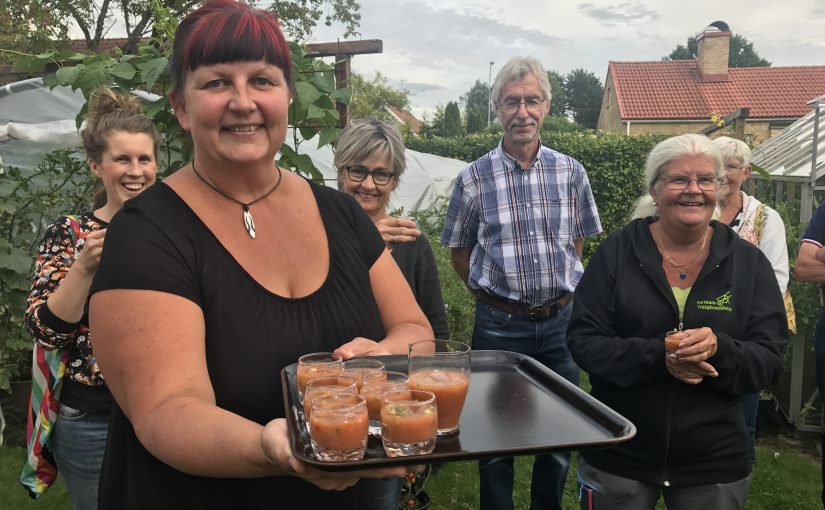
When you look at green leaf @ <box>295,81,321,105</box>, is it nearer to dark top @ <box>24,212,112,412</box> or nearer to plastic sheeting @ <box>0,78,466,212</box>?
plastic sheeting @ <box>0,78,466,212</box>

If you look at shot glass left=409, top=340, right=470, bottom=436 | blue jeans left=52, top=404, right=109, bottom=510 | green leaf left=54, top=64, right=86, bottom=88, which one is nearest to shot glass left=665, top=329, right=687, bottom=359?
shot glass left=409, top=340, right=470, bottom=436

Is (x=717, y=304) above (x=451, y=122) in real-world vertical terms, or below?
below

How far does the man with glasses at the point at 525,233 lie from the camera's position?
13.2ft

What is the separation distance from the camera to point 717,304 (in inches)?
107

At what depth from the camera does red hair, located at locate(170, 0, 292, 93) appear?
155 cm

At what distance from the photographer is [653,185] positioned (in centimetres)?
308

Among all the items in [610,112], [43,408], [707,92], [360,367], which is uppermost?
[707,92]

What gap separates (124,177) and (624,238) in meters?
2.21

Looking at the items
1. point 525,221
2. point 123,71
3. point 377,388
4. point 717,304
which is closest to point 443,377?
point 377,388

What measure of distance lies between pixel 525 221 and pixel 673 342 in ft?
5.61

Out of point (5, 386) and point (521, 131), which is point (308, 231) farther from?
point (5, 386)

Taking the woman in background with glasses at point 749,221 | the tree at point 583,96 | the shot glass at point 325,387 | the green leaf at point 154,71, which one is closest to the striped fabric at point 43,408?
the green leaf at point 154,71

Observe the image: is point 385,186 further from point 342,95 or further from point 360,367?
point 360,367

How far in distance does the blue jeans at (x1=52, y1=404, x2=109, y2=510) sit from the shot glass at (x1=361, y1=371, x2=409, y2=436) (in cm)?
134
